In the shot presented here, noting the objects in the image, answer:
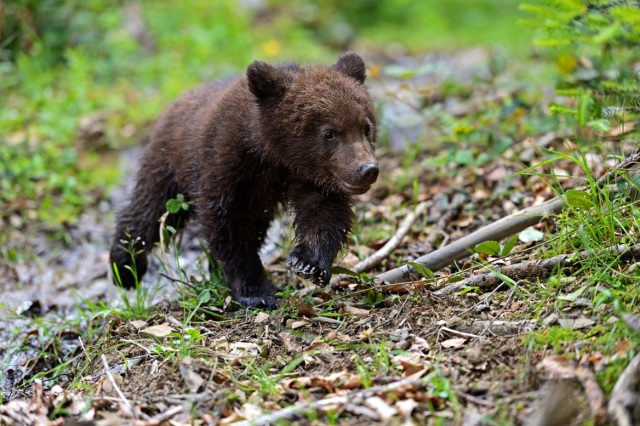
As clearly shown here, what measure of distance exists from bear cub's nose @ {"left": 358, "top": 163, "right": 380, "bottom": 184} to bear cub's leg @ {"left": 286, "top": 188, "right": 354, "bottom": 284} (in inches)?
18.6

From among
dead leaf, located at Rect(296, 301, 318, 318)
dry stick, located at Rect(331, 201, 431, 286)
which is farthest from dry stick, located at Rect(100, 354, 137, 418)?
dry stick, located at Rect(331, 201, 431, 286)

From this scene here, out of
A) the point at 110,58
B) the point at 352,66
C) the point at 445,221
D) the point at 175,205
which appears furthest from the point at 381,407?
the point at 110,58

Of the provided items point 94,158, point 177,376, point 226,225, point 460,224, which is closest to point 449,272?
point 460,224

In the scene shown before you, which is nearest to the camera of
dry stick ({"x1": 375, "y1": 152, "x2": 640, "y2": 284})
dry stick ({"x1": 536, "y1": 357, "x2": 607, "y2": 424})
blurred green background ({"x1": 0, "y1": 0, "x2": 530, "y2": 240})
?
dry stick ({"x1": 536, "y1": 357, "x2": 607, "y2": 424})

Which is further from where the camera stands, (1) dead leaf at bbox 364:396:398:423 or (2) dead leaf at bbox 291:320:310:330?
(2) dead leaf at bbox 291:320:310:330

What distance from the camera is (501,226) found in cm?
493

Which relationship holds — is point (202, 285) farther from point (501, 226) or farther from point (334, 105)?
point (501, 226)

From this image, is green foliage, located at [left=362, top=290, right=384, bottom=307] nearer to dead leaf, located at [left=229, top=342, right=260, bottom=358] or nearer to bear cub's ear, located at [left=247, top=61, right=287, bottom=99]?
dead leaf, located at [left=229, top=342, right=260, bottom=358]

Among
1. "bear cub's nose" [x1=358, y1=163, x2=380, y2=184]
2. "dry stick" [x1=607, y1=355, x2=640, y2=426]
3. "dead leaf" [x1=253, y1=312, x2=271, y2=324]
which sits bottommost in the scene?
"dead leaf" [x1=253, y1=312, x2=271, y2=324]

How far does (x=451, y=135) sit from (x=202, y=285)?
3.11 meters

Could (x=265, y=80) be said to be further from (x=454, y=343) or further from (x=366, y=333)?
(x=454, y=343)

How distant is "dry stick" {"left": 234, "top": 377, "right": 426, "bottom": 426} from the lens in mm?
3230

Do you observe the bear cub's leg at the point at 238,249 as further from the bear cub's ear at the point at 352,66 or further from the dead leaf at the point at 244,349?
the bear cub's ear at the point at 352,66

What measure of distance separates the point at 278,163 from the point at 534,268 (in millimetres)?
1788
